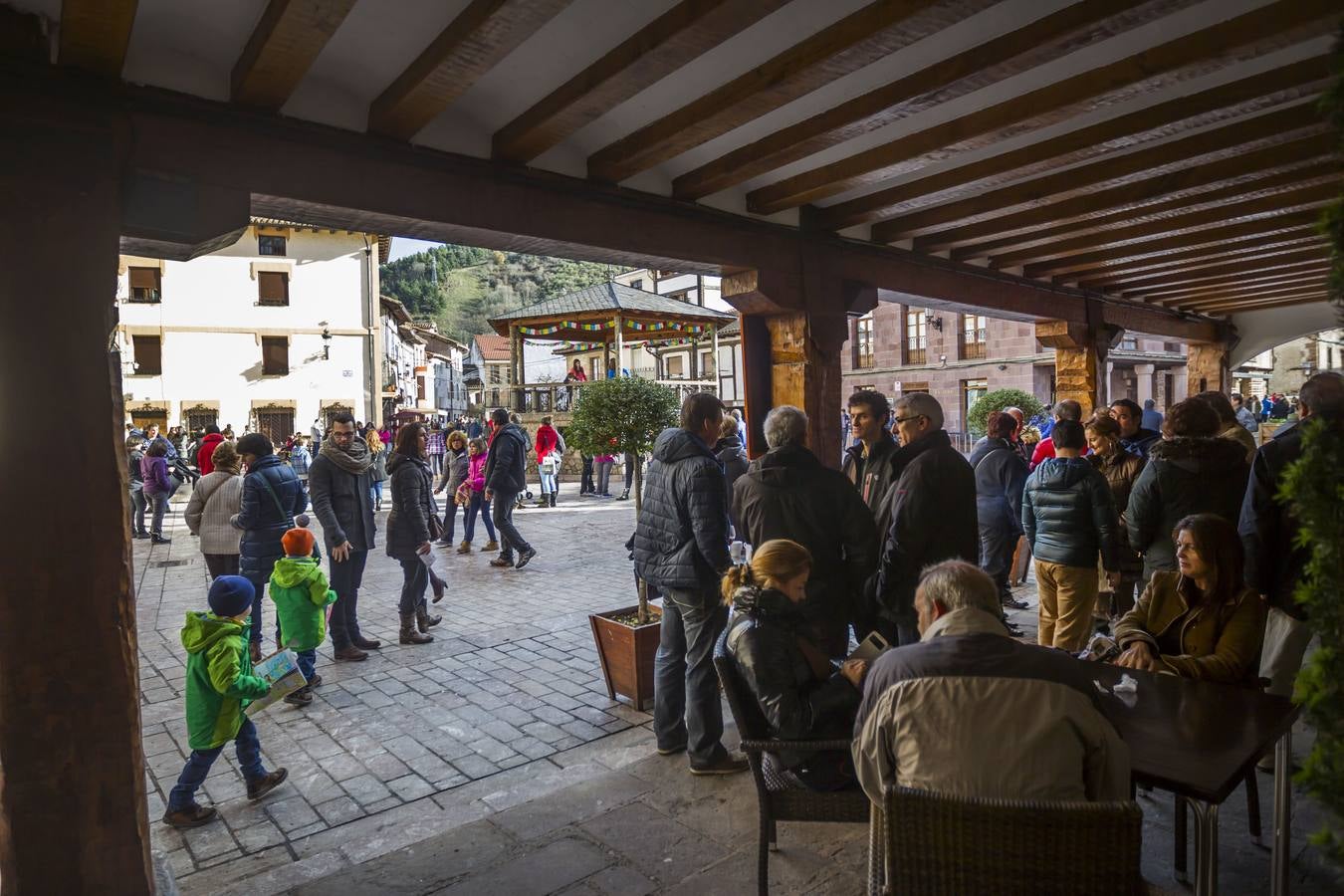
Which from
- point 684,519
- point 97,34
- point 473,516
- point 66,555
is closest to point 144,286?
point 473,516

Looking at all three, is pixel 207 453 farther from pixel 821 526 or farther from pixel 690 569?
pixel 821 526

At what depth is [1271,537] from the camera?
336 centimetres

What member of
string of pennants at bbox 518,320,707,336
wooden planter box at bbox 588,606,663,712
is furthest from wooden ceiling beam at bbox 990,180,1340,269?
string of pennants at bbox 518,320,707,336

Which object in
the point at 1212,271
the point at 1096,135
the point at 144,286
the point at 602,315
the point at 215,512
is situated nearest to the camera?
the point at 1096,135

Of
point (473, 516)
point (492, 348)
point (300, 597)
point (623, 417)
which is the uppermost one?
point (492, 348)

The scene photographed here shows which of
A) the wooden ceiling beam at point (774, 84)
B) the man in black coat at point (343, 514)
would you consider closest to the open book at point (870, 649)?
the wooden ceiling beam at point (774, 84)

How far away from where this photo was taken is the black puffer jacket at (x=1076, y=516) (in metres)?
4.49

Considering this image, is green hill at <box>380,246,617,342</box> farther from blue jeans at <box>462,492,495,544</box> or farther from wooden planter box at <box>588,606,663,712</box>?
wooden planter box at <box>588,606,663,712</box>

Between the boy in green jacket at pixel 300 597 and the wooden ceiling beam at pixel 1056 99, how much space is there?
3451 millimetres

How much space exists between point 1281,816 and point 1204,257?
6044mm

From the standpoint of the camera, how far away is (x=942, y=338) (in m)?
29.1

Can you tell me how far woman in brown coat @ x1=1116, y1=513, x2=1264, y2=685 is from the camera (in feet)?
9.49

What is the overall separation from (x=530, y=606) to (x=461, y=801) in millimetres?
3497

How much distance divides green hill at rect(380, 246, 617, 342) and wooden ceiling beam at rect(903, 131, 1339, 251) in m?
58.3
